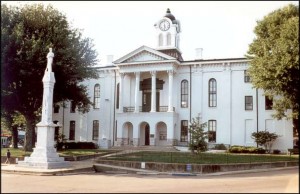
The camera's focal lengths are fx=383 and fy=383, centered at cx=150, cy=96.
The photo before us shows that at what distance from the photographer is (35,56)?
34.3 metres

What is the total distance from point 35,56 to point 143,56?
1792 cm

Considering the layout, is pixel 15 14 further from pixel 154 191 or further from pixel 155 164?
pixel 154 191

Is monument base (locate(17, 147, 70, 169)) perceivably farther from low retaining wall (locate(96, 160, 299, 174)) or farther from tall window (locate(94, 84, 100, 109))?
tall window (locate(94, 84, 100, 109))

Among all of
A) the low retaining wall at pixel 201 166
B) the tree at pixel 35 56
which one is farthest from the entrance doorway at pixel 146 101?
the low retaining wall at pixel 201 166

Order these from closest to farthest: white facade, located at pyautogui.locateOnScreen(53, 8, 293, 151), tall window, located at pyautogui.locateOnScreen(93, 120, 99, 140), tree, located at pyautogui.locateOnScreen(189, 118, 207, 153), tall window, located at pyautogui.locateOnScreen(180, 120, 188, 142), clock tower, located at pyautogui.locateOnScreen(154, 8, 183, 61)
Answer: tree, located at pyautogui.locateOnScreen(189, 118, 207, 153) → white facade, located at pyautogui.locateOnScreen(53, 8, 293, 151) → tall window, located at pyautogui.locateOnScreen(180, 120, 188, 142) → tall window, located at pyautogui.locateOnScreen(93, 120, 99, 140) → clock tower, located at pyautogui.locateOnScreen(154, 8, 183, 61)

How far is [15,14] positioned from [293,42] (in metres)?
25.8

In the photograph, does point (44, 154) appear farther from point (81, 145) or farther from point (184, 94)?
point (184, 94)

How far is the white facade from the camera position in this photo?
152ft

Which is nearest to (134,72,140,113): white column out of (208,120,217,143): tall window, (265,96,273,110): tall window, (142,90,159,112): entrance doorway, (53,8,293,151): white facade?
(53,8,293,151): white facade

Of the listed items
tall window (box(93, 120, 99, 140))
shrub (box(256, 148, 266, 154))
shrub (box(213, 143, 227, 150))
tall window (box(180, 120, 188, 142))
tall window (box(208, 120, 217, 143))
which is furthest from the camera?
tall window (box(93, 120, 99, 140))

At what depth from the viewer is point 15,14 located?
118ft

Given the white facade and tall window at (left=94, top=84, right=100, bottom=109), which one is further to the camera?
tall window at (left=94, top=84, right=100, bottom=109)

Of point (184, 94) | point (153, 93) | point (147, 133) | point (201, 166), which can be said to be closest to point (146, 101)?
point (153, 93)

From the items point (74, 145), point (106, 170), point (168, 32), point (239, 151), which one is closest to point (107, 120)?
point (74, 145)
